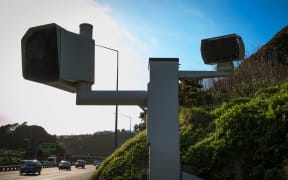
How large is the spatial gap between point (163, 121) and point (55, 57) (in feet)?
3.65

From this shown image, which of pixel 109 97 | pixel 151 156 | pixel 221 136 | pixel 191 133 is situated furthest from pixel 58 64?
pixel 191 133

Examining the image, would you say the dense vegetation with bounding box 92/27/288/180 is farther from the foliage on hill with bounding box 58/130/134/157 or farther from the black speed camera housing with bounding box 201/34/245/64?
the foliage on hill with bounding box 58/130/134/157

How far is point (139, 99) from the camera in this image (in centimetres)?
295

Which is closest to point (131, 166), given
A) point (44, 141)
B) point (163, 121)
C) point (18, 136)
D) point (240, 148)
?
point (240, 148)

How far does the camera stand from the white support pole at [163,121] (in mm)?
2656

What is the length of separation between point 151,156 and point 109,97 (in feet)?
2.37

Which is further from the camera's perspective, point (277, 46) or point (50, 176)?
point (50, 176)

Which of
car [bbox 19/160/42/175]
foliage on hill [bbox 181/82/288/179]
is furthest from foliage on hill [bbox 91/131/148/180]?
car [bbox 19/160/42/175]

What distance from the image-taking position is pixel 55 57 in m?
2.73

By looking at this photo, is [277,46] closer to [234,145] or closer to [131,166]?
[131,166]

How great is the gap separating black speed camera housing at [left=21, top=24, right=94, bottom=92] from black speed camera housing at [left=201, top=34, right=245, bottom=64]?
1095 mm

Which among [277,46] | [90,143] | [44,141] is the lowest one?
[90,143]

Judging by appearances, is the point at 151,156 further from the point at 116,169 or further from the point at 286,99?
the point at 116,169

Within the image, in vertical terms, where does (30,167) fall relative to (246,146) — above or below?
below
